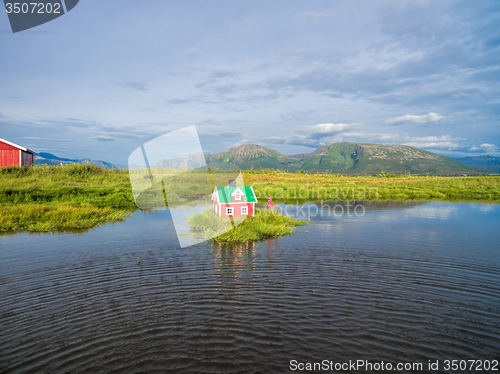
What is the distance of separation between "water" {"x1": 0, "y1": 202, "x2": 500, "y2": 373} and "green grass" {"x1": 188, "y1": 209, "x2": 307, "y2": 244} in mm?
1033

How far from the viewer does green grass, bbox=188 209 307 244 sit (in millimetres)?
17062

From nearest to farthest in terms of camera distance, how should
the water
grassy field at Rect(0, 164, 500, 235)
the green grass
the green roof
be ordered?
the water, the green grass, the green roof, grassy field at Rect(0, 164, 500, 235)

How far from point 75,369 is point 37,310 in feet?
11.7

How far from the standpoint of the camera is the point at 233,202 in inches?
796

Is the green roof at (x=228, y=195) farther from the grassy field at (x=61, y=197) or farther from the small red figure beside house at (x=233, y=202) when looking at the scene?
the grassy field at (x=61, y=197)

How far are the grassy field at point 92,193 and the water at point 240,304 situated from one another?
5.83 metres

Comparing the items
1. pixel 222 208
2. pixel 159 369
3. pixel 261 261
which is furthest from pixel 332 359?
pixel 222 208

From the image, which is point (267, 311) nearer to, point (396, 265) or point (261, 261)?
point (261, 261)


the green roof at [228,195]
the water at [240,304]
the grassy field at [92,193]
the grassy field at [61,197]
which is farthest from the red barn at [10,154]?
the green roof at [228,195]

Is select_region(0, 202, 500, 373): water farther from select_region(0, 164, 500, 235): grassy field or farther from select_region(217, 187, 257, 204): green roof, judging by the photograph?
select_region(0, 164, 500, 235): grassy field

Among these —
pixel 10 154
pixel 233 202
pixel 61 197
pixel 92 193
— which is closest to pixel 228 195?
pixel 233 202

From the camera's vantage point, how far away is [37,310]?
28.7 ft

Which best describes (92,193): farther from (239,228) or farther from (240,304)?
(240,304)

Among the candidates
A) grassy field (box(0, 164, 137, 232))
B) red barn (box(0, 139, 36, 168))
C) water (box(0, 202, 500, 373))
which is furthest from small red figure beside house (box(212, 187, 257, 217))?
red barn (box(0, 139, 36, 168))
